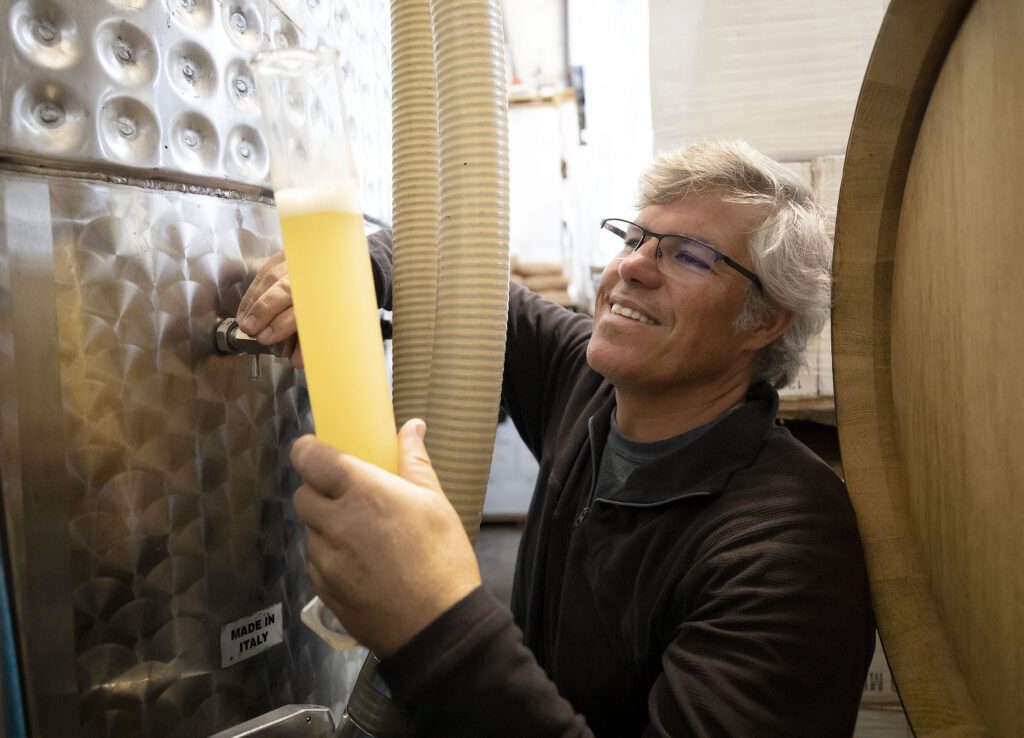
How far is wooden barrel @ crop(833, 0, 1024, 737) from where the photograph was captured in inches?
27.0

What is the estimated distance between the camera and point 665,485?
3.44 feet

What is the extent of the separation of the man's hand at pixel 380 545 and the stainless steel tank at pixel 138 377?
29 centimetres

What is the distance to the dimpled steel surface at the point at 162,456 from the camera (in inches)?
27.1

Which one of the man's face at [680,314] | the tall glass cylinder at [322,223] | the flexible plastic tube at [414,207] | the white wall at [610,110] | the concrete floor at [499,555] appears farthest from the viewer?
the concrete floor at [499,555]

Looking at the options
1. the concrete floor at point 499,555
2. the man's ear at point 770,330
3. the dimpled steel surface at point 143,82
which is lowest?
the concrete floor at point 499,555

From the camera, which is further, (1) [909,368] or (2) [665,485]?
(2) [665,485]

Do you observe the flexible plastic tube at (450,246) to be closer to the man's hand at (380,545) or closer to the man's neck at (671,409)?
the man's hand at (380,545)

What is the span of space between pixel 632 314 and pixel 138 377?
0.75 m

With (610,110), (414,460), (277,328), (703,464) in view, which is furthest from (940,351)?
(610,110)

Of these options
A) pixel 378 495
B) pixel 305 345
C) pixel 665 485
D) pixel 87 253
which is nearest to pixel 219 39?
pixel 87 253

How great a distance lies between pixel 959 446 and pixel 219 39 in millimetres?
960

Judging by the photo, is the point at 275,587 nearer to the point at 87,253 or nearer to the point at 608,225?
the point at 87,253

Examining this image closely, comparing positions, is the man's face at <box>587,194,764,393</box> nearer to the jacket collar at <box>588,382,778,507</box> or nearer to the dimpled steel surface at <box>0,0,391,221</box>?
the jacket collar at <box>588,382,778,507</box>

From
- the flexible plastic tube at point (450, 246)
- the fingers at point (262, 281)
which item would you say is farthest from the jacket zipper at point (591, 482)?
the fingers at point (262, 281)
